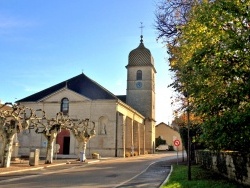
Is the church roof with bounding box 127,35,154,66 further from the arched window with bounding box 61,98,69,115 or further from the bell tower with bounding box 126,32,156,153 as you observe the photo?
the arched window with bounding box 61,98,69,115

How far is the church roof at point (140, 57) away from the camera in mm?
70688

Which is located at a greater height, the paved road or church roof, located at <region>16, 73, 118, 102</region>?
church roof, located at <region>16, 73, 118, 102</region>

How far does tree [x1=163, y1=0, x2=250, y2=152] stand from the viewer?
958 cm

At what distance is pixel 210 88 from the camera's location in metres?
10.6

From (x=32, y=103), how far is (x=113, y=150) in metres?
16.8

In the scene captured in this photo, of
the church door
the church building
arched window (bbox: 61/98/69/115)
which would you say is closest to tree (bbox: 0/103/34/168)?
the church building

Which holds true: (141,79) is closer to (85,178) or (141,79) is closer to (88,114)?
(88,114)

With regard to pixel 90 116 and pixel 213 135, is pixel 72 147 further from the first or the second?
pixel 213 135

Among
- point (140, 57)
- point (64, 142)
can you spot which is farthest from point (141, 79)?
point (64, 142)

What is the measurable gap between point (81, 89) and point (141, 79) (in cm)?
1740

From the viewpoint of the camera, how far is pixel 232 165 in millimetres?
15039

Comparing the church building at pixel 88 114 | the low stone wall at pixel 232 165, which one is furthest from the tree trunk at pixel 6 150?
the church building at pixel 88 114

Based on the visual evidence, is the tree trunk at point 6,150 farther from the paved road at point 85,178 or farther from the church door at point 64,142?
the church door at point 64,142

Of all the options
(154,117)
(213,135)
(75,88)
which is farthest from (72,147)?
(213,135)
